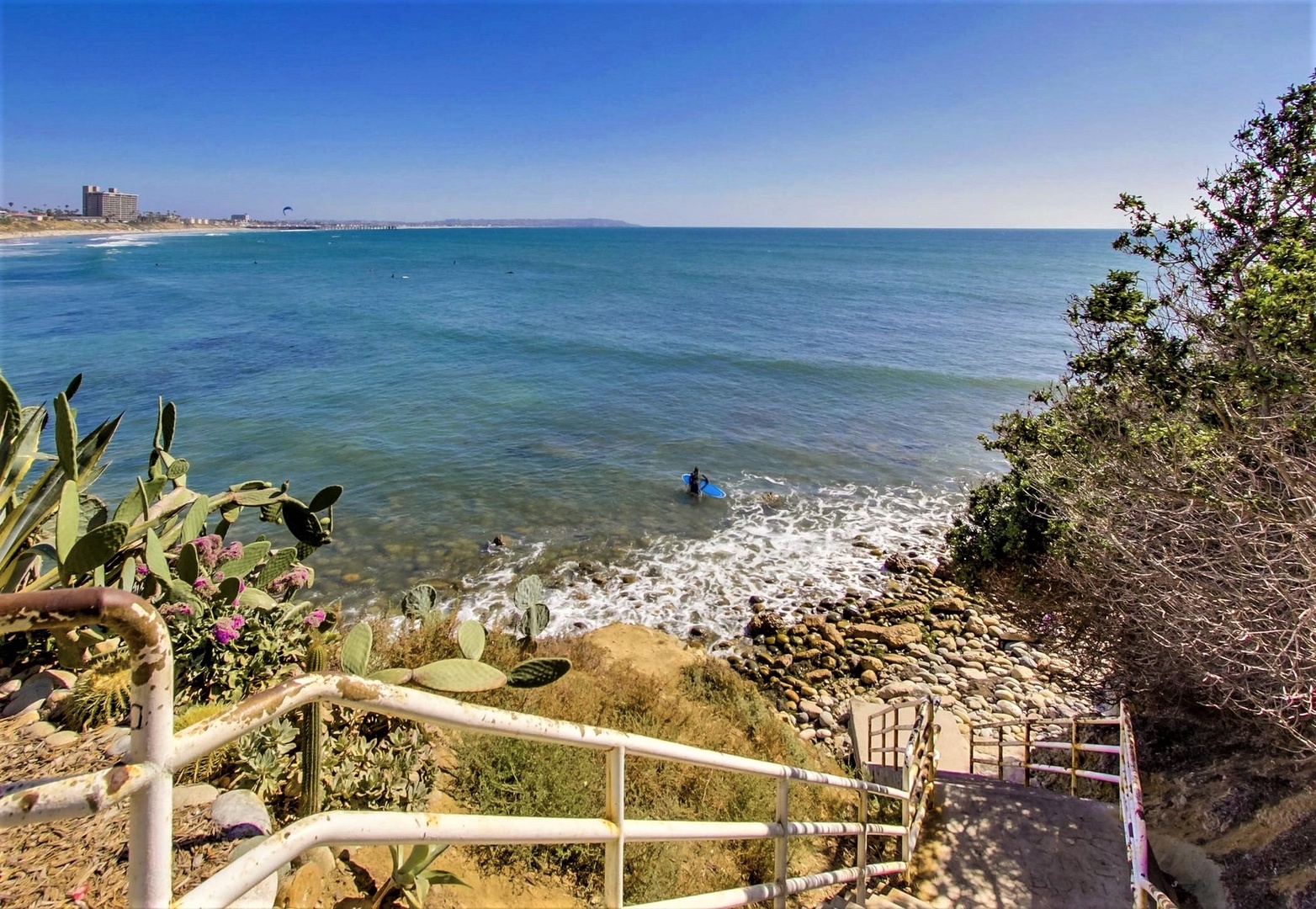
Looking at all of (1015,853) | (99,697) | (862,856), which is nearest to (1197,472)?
(1015,853)

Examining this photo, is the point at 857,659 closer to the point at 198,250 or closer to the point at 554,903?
the point at 554,903

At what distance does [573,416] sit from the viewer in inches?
1064

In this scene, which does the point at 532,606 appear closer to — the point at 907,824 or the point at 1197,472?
the point at 907,824

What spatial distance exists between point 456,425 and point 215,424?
8072mm

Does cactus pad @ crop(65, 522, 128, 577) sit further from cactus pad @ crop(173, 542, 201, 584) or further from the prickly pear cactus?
cactus pad @ crop(173, 542, 201, 584)

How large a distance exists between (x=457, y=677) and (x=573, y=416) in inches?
973

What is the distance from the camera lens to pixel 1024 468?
36.8 feet

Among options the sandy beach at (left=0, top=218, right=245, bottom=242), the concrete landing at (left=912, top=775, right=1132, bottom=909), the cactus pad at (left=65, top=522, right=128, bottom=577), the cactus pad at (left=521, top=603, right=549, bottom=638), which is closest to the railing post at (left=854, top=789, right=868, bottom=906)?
the concrete landing at (left=912, top=775, right=1132, bottom=909)

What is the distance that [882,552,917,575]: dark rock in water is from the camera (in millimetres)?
16312

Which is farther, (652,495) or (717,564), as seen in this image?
(652,495)

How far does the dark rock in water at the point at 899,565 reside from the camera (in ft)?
53.5

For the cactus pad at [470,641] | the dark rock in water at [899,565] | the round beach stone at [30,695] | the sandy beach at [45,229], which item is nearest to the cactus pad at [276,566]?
the round beach stone at [30,695]

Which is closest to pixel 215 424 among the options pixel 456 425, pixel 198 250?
pixel 456 425

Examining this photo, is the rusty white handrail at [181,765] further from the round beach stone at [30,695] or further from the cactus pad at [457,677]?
the round beach stone at [30,695]
